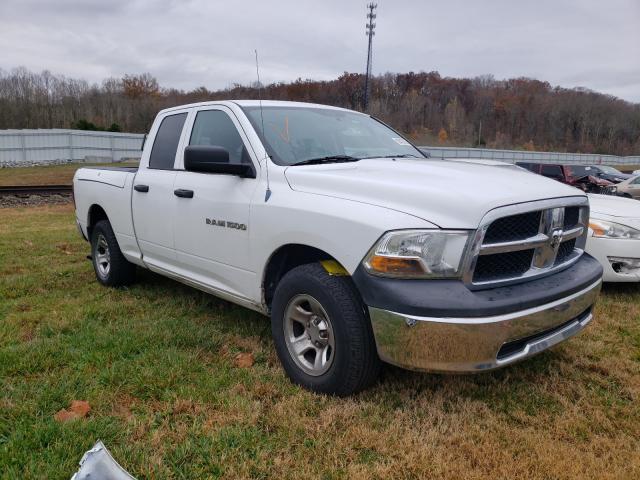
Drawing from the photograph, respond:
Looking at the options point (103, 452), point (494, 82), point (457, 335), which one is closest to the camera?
point (103, 452)

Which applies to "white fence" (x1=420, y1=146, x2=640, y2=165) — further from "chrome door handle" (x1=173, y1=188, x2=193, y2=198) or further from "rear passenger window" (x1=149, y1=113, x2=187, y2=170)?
"chrome door handle" (x1=173, y1=188, x2=193, y2=198)

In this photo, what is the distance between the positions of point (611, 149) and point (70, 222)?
9770 centimetres

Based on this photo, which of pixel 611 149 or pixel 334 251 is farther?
pixel 611 149

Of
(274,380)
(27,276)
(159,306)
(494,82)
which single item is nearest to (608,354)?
(274,380)

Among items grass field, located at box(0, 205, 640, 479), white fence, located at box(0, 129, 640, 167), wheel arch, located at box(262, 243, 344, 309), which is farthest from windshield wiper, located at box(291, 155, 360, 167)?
white fence, located at box(0, 129, 640, 167)

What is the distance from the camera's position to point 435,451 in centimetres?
→ 251

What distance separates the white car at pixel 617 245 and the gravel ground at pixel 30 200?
13.4 meters

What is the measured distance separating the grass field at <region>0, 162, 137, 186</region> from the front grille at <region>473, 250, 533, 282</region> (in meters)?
22.2

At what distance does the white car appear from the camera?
15.9ft

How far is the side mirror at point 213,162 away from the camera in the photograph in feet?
10.7

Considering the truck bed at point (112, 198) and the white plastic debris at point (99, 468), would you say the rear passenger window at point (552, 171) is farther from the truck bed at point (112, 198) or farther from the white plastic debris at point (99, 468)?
the white plastic debris at point (99, 468)

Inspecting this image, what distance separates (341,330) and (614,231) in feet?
11.6

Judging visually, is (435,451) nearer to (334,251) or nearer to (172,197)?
(334,251)

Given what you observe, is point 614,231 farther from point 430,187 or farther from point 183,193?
point 183,193
